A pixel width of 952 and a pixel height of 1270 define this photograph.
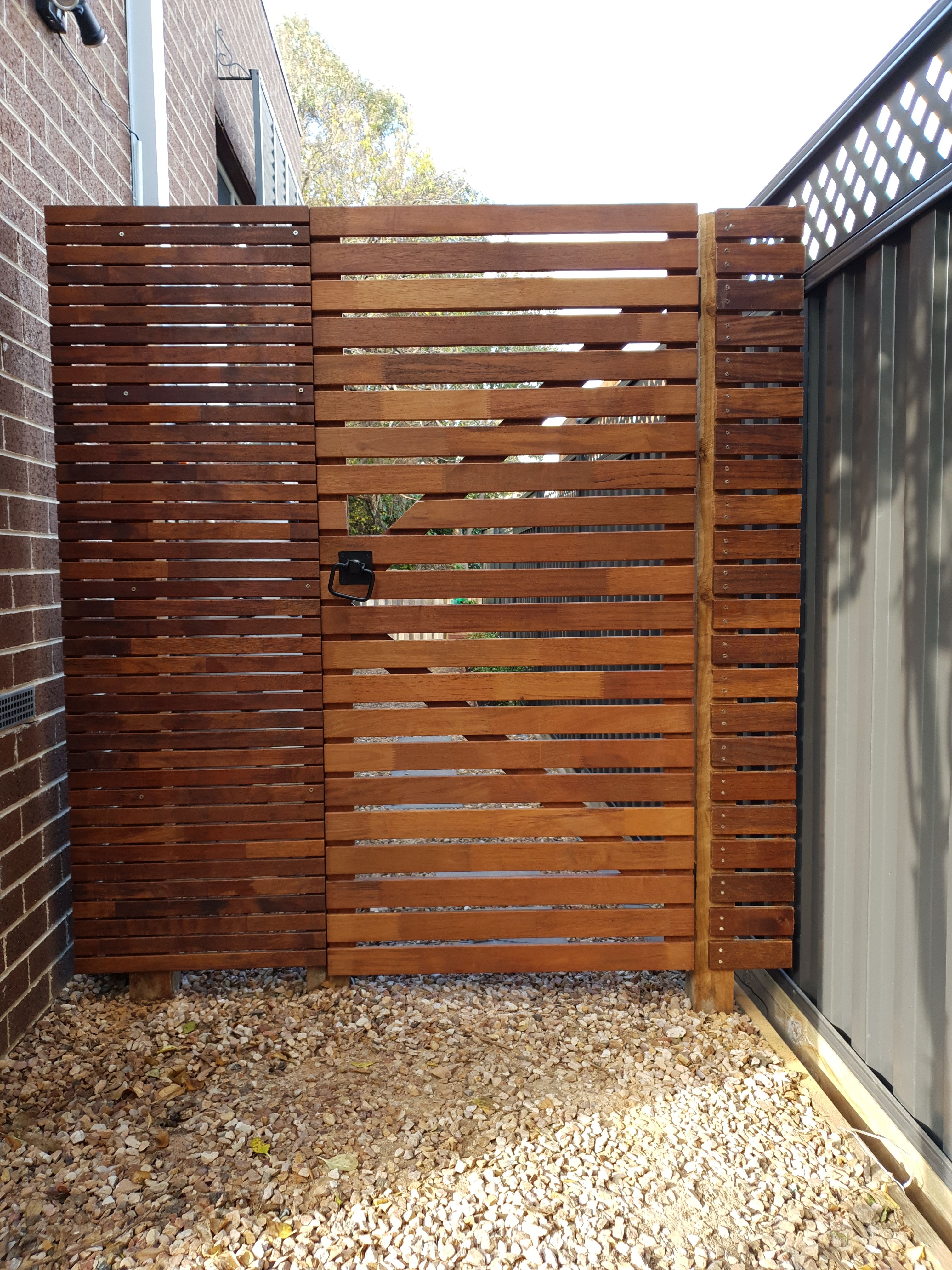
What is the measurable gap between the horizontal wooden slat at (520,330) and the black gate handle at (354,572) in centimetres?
65

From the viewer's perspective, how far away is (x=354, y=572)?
8.68 feet

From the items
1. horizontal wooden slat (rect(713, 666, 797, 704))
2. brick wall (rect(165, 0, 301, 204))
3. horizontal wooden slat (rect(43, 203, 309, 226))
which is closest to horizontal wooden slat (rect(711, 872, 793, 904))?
horizontal wooden slat (rect(713, 666, 797, 704))

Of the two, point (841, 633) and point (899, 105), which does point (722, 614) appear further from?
point (899, 105)

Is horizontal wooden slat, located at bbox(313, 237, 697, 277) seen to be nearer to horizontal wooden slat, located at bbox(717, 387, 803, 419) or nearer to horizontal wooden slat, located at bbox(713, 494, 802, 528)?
horizontal wooden slat, located at bbox(717, 387, 803, 419)

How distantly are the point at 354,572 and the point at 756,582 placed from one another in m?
1.25

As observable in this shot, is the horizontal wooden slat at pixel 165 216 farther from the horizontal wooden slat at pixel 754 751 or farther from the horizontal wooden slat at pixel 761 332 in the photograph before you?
the horizontal wooden slat at pixel 754 751

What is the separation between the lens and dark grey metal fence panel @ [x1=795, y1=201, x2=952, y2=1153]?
6.05 feet

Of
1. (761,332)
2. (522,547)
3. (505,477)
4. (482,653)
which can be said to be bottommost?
(482,653)

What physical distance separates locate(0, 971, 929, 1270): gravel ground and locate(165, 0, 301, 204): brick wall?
3.90m

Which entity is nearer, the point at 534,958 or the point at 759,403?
the point at 759,403

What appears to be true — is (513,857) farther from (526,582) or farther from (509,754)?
(526,582)

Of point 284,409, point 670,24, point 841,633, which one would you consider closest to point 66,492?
point 284,409

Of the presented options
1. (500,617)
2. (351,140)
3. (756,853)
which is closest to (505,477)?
(500,617)

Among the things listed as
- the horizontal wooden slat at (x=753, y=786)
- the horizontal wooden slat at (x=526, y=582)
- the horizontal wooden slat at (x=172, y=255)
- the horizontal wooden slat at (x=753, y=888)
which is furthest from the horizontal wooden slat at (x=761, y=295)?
the horizontal wooden slat at (x=753, y=888)
